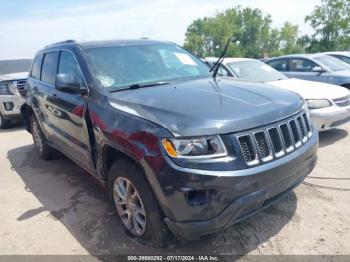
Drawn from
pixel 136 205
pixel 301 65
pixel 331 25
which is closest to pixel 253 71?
pixel 301 65

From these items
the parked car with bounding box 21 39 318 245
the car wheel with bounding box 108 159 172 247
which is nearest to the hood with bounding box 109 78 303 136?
the parked car with bounding box 21 39 318 245

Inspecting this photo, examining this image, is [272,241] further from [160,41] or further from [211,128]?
Answer: [160,41]

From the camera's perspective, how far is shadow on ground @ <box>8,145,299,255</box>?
302cm

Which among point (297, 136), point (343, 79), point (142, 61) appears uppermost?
point (142, 61)

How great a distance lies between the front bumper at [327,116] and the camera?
213 inches

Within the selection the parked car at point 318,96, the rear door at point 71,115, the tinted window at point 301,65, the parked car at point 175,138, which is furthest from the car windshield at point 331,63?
the rear door at point 71,115

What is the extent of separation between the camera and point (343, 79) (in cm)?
775

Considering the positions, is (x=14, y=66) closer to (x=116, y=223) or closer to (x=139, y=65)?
(x=139, y=65)

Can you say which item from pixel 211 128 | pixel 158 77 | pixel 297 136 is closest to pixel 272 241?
pixel 297 136

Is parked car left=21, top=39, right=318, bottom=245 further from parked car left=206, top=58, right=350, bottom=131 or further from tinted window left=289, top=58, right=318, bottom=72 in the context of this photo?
tinted window left=289, top=58, right=318, bottom=72

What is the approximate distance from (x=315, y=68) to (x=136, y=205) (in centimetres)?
665

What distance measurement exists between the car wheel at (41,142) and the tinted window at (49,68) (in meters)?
0.98

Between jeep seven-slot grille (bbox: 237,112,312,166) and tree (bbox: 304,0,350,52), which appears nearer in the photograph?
jeep seven-slot grille (bbox: 237,112,312,166)

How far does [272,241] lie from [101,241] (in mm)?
1587
